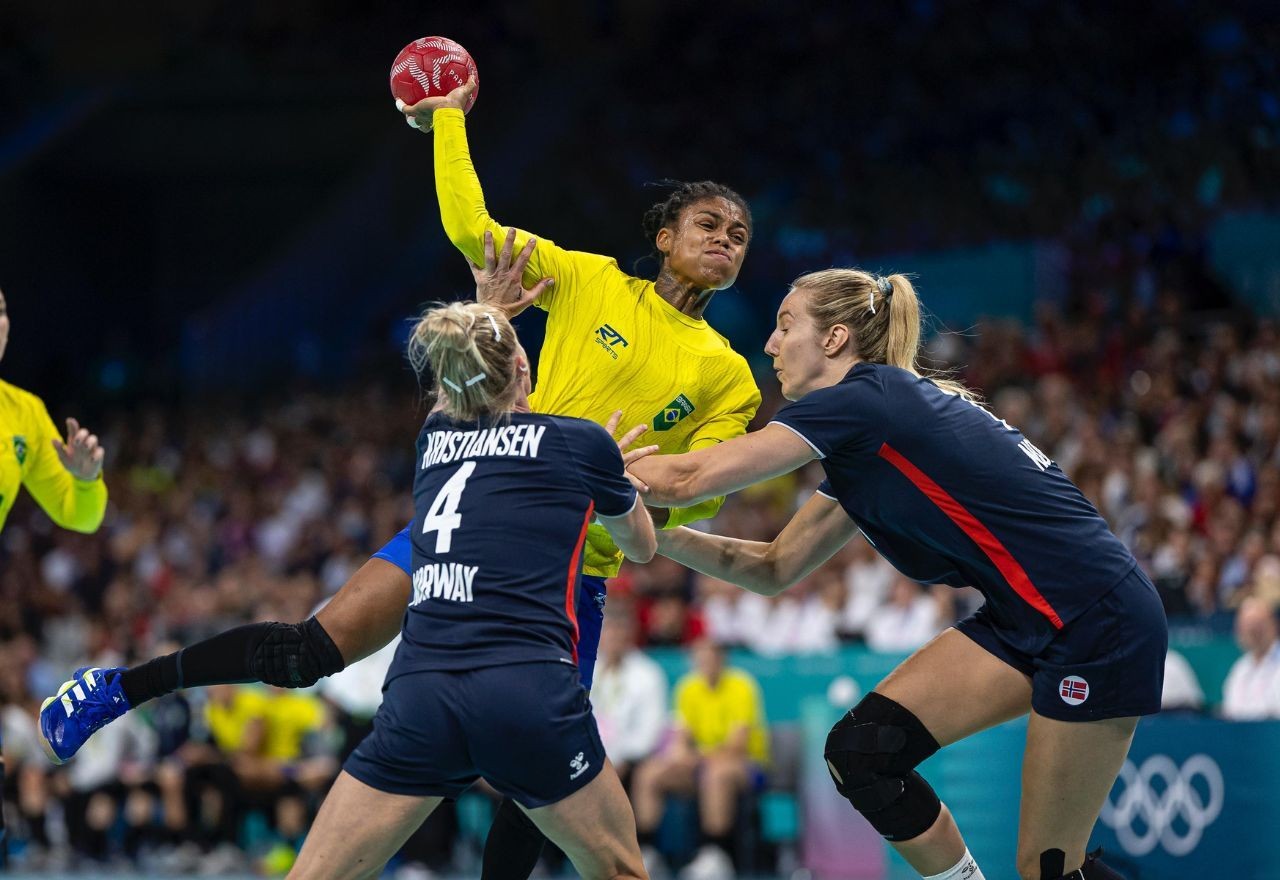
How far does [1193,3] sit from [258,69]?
597 inches

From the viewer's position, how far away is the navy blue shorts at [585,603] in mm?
5629

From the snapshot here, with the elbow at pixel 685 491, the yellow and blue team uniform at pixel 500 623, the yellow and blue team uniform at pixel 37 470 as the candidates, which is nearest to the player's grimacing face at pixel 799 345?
the elbow at pixel 685 491

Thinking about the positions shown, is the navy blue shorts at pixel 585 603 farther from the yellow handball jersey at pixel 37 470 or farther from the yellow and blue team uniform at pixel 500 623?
the yellow handball jersey at pixel 37 470

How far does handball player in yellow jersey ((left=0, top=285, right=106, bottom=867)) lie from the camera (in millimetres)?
6820

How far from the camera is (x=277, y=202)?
2875cm

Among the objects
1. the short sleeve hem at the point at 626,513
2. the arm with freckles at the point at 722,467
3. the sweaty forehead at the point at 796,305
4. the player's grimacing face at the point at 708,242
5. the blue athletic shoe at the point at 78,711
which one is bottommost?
the blue athletic shoe at the point at 78,711

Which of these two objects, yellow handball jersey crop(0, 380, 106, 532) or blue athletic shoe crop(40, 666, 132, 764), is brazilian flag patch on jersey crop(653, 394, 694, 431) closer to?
blue athletic shoe crop(40, 666, 132, 764)

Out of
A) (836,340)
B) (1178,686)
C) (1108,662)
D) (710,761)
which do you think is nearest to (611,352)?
(836,340)

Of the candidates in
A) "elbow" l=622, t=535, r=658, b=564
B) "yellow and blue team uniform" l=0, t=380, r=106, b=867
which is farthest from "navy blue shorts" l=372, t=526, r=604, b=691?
"yellow and blue team uniform" l=0, t=380, r=106, b=867

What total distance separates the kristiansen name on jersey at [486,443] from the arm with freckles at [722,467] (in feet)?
2.23

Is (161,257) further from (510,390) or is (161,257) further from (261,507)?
(510,390)

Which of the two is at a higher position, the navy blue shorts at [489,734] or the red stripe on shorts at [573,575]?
the red stripe on shorts at [573,575]

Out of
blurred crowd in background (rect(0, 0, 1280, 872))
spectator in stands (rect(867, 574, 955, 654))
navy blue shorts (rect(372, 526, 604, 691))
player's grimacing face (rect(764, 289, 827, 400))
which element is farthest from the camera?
blurred crowd in background (rect(0, 0, 1280, 872))

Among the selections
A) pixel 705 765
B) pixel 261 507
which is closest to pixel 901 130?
pixel 261 507
